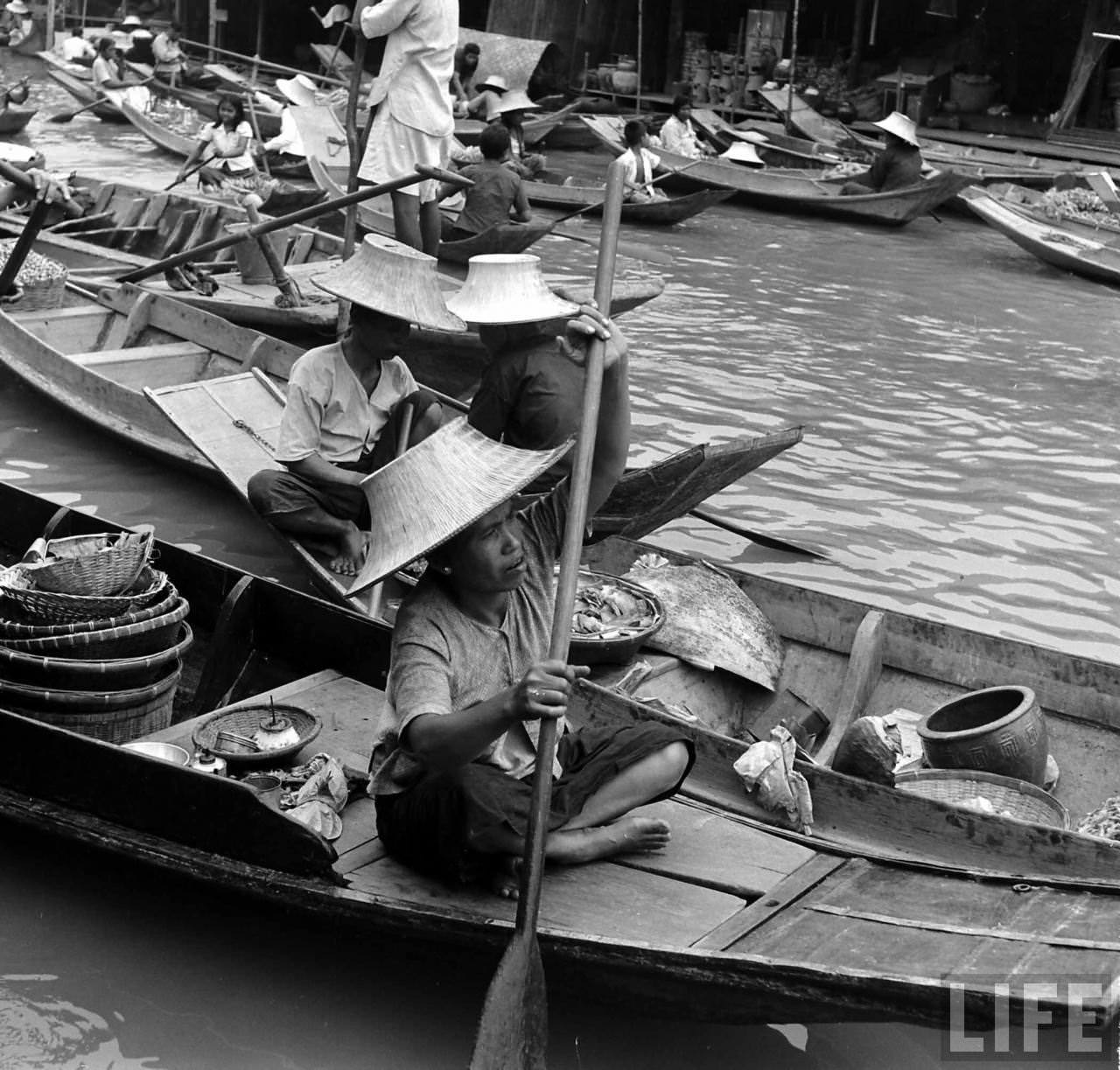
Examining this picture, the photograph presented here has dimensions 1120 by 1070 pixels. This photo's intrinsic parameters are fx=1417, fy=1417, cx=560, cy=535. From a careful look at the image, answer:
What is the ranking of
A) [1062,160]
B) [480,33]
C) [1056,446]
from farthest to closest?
[480,33] < [1062,160] < [1056,446]

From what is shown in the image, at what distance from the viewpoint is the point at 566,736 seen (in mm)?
3297

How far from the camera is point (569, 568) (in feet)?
9.26

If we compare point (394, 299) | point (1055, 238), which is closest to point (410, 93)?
point (394, 299)

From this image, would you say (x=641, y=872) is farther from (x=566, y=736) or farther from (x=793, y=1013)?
(x=793, y=1013)

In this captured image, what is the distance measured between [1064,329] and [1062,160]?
521cm

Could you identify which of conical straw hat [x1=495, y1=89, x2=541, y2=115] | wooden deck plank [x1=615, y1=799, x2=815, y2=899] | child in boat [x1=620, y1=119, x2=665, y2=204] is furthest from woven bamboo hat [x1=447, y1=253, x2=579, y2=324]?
conical straw hat [x1=495, y1=89, x2=541, y2=115]

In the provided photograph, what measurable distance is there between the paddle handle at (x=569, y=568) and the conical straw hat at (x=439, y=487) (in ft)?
0.32

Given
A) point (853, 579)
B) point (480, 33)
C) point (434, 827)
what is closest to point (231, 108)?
point (480, 33)

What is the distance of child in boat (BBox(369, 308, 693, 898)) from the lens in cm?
276

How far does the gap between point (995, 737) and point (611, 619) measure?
4.06 feet

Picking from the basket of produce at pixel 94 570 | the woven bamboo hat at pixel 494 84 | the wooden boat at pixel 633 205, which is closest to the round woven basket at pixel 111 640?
the basket of produce at pixel 94 570

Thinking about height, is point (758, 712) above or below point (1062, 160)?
below

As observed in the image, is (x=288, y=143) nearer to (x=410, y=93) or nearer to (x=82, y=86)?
(x=410, y=93)

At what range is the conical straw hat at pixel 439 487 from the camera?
2.74 m
